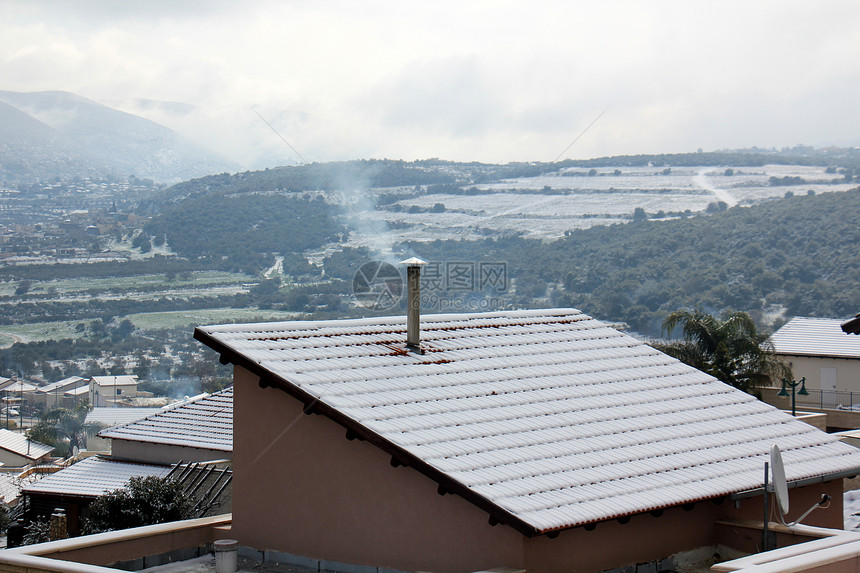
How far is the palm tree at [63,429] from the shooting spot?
70.9 meters

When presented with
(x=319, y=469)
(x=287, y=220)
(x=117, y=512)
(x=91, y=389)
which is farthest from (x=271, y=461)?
(x=287, y=220)

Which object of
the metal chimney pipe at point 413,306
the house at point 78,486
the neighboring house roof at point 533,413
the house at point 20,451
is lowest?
the house at point 20,451

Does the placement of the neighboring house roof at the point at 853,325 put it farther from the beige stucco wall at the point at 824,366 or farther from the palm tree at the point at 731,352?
the beige stucco wall at the point at 824,366

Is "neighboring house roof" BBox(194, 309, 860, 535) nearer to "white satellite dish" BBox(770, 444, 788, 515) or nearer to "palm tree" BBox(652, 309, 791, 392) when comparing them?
"white satellite dish" BBox(770, 444, 788, 515)

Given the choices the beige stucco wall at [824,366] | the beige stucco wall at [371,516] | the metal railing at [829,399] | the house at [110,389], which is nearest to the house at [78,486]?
the beige stucco wall at [371,516]

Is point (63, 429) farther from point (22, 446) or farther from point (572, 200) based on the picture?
point (572, 200)

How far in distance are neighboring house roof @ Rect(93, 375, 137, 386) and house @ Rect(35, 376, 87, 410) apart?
1.90 metres

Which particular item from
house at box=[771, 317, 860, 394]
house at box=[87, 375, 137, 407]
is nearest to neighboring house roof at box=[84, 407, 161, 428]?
house at box=[87, 375, 137, 407]

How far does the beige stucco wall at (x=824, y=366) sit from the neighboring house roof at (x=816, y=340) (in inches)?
7.8

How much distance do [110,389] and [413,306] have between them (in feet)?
Answer: 280

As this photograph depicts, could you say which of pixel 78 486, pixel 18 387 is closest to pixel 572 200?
pixel 18 387

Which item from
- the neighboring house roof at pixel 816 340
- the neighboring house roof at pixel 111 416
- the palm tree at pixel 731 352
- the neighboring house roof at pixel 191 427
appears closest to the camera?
the neighboring house roof at pixel 191 427

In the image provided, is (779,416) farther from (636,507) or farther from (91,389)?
(91,389)

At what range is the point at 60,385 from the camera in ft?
293
